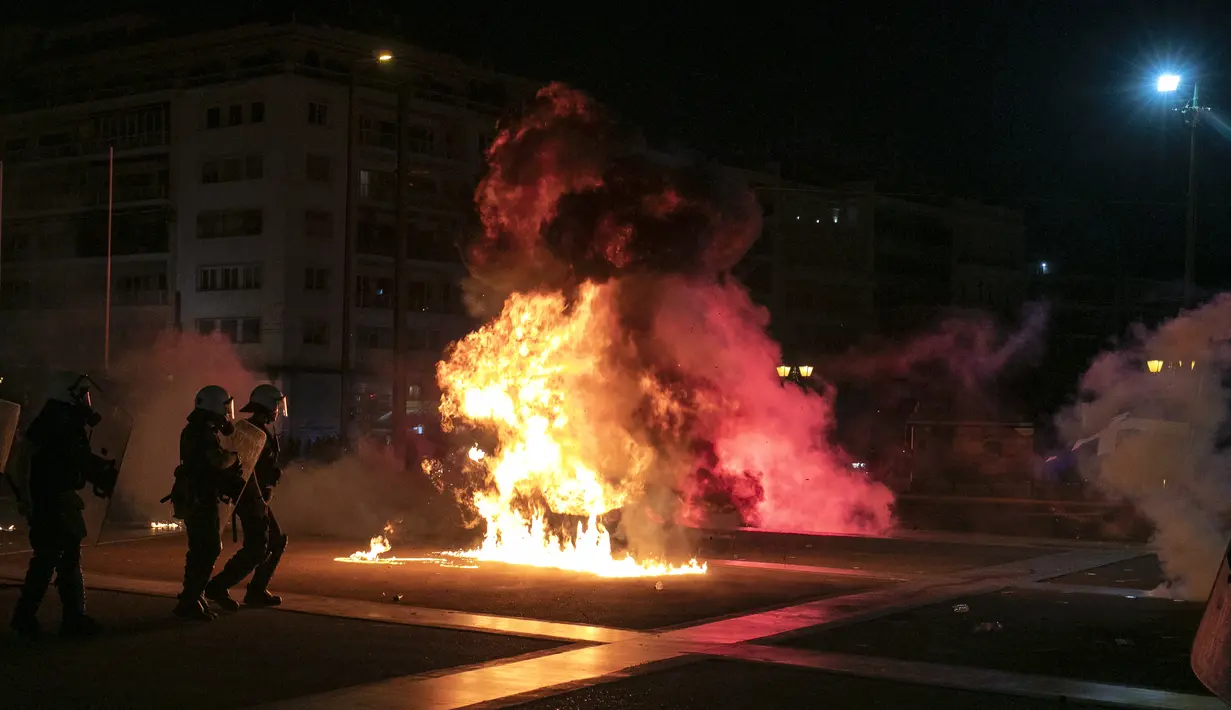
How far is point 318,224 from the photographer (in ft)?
160

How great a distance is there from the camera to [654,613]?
1209 centimetres

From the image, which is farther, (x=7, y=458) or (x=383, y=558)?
(x=383, y=558)

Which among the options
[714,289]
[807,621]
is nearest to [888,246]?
[714,289]

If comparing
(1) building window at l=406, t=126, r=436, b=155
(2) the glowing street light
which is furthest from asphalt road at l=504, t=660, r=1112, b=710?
(1) building window at l=406, t=126, r=436, b=155

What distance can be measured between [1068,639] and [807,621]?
7.36 ft

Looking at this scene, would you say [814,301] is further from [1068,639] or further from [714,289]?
[1068,639]

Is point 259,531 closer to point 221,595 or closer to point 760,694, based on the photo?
point 221,595

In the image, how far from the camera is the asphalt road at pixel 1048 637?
31.7 feet

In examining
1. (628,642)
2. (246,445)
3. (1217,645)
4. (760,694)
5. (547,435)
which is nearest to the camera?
(1217,645)

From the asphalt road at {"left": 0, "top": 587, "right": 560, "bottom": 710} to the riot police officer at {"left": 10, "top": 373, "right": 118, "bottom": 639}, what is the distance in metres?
0.27

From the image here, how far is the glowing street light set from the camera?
21.8 metres

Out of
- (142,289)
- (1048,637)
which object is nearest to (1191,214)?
(1048,637)

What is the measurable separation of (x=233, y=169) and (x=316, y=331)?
6951 mm

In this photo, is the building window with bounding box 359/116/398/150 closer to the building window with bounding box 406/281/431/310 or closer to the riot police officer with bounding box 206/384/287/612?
the building window with bounding box 406/281/431/310
